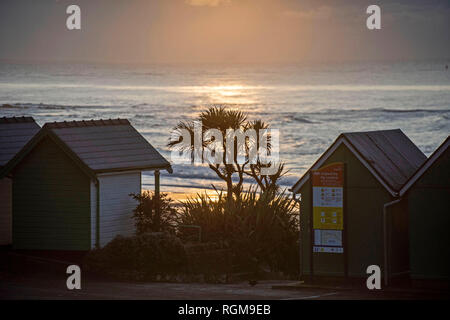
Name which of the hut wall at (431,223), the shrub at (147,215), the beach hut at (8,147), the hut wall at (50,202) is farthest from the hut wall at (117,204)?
the hut wall at (431,223)

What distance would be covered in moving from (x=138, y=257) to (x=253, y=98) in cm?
10374

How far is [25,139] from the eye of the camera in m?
28.4

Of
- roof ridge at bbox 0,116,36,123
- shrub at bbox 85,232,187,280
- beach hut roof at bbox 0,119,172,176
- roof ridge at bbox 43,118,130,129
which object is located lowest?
shrub at bbox 85,232,187,280

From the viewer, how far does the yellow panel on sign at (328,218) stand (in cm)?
2166

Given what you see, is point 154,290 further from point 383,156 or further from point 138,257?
point 383,156

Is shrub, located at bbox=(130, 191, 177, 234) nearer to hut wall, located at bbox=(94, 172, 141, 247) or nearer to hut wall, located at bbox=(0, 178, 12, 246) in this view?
hut wall, located at bbox=(94, 172, 141, 247)

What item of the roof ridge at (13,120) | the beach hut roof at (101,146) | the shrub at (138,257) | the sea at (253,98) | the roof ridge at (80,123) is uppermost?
the sea at (253,98)

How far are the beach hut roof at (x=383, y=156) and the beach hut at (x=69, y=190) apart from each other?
17.5ft

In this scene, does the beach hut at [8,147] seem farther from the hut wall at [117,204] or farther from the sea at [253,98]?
the sea at [253,98]

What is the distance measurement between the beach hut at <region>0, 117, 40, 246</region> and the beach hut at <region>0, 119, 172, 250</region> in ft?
3.75

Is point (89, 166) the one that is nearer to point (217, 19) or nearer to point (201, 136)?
point (201, 136)

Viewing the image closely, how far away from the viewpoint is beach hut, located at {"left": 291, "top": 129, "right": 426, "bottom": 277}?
2147cm

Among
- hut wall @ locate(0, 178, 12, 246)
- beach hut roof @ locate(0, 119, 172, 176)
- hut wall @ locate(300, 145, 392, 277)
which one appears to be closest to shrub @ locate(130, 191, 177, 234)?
beach hut roof @ locate(0, 119, 172, 176)

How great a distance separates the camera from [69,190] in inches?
989
